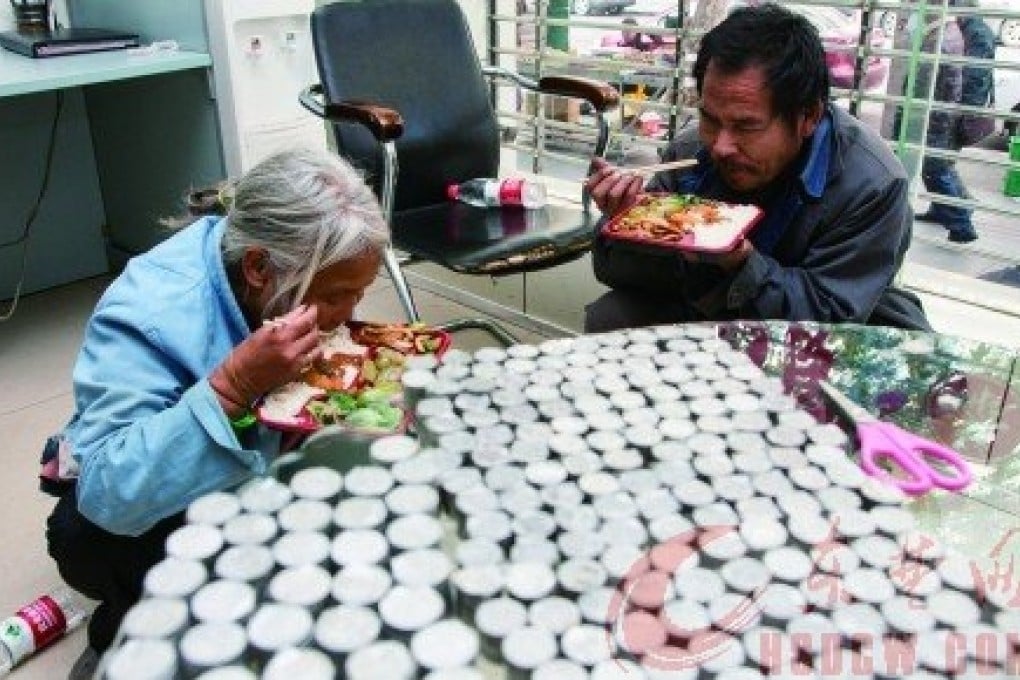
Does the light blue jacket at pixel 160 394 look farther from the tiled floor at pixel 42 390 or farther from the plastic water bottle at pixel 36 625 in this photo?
the plastic water bottle at pixel 36 625

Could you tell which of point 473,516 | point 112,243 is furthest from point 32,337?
point 473,516

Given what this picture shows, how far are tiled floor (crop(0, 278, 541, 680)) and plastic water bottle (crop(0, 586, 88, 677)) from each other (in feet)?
0.06

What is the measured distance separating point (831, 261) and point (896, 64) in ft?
3.16

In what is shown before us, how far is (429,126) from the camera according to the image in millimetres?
2250

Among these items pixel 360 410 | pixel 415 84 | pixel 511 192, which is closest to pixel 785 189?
pixel 511 192

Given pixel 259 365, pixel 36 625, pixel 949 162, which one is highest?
pixel 259 365

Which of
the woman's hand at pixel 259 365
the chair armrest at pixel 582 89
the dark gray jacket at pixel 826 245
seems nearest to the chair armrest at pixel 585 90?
the chair armrest at pixel 582 89

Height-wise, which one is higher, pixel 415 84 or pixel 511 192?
pixel 415 84

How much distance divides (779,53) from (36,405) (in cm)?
193

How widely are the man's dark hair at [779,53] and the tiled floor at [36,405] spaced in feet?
2.04

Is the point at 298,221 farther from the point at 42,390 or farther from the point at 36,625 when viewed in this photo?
Answer: the point at 42,390

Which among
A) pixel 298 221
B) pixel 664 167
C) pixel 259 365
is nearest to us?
pixel 259 365

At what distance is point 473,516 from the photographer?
853 mm

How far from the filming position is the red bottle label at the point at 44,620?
4.93 feet
